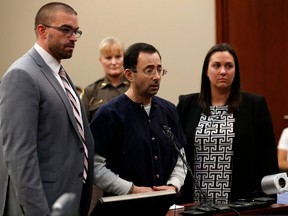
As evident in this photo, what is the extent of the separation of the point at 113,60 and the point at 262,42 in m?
1.91

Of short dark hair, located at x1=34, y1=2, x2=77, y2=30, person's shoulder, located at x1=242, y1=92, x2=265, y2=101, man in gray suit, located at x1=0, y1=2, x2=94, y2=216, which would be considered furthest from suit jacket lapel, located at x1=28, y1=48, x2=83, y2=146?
person's shoulder, located at x1=242, y1=92, x2=265, y2=101

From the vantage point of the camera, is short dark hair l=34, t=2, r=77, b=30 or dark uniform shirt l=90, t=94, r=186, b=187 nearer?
short dark hair l=34, t=2, r=77, b=30

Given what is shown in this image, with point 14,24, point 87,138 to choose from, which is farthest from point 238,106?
point 14,24

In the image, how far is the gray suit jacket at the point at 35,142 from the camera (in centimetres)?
254

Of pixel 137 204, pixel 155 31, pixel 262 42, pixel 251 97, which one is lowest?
pixel 137 204

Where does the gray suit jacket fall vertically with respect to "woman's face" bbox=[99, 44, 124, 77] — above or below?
below

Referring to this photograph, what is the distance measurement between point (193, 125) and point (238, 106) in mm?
256

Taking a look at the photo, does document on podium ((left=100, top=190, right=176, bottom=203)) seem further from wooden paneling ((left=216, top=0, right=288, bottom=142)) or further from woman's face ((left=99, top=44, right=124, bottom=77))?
wooden paneling ((left=216, top=0, right=288, bottom=142))

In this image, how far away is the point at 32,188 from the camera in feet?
8.29

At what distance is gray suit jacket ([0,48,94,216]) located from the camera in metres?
2.54

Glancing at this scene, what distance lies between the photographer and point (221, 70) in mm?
3449

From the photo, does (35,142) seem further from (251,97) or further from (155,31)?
(155,31)

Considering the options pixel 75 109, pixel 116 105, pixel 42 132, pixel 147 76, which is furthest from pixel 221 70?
pixel 42 132

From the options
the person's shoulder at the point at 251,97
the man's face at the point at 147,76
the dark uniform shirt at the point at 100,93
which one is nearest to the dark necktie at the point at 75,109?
the man's face at the point at 147,76
